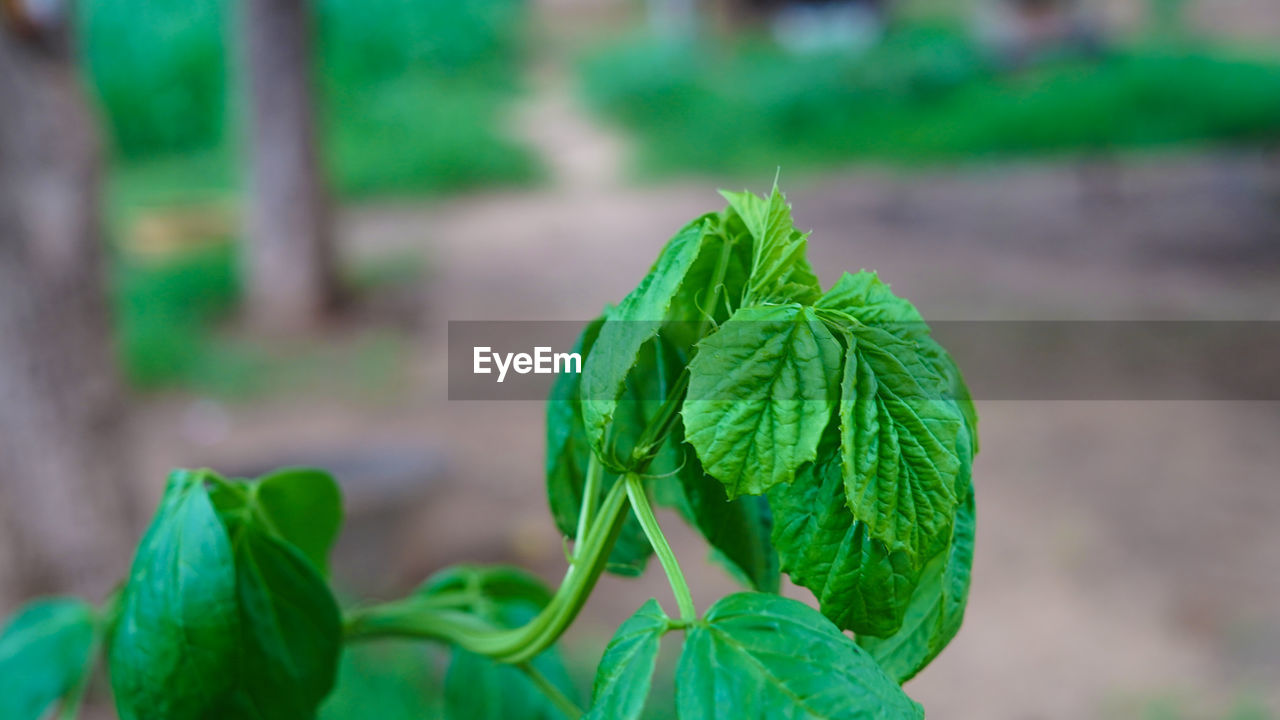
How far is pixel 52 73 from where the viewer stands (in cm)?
192

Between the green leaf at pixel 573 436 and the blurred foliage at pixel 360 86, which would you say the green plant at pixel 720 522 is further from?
the blurred foliage at pixel 360 86

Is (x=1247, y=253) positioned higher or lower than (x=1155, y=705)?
higher

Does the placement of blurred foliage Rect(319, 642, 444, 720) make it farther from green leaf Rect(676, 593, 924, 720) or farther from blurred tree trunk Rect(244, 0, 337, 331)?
blurred tree trunk Rect(244, 0, 337, 331)

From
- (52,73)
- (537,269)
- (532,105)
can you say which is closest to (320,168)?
(537,269)

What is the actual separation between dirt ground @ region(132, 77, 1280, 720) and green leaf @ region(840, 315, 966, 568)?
2.35m

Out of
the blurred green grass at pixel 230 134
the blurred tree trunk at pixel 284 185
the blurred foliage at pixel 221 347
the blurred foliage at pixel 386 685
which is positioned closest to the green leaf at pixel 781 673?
the blurred foliage at pixel 386 685

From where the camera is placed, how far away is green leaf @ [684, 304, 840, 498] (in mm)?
409

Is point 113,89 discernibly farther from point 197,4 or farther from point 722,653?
point 722,653

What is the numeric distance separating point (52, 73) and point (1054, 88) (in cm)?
827

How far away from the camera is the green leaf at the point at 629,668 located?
41cm

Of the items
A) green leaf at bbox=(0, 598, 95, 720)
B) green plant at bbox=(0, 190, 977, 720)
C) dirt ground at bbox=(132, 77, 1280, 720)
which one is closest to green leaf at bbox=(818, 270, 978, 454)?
green plant at bbox=(0, 190, 977, 720)

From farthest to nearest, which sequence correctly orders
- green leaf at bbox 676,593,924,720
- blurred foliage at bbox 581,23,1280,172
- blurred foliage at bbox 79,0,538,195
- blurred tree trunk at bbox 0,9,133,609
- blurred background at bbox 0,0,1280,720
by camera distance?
blurred foliage at bbox 79,0,538,195, blurred foliage at bbox 581,23,1280,172, blurred background at bbox 0,0,1280,720, blurred tree trunk at bbox 0,9,133,609, green leaf at bbox 676,593,924,720

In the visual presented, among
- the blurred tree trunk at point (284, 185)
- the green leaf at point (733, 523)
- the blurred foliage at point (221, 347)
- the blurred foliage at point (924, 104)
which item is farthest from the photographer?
the blurred foliage at point (924, 104)

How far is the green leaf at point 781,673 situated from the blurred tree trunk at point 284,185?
196 inches
